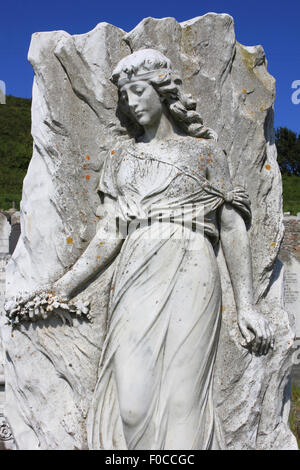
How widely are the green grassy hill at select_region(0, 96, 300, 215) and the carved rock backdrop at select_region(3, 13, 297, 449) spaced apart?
62.3ft

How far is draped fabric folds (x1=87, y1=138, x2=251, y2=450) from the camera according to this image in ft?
10.4

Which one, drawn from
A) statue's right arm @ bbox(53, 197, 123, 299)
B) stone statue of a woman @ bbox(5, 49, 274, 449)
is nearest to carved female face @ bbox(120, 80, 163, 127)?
stone statue of a woman @ bbox(5, 49, 274, 449)

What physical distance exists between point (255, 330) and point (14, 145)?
3726 centimetres

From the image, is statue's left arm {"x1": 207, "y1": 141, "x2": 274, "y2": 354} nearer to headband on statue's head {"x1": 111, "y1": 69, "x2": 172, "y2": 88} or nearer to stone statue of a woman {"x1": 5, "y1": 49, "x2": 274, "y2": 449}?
stone statue of a woman {"x1": 5, "y1": 49, "x2": 274, "y2": 449}

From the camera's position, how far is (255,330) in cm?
351

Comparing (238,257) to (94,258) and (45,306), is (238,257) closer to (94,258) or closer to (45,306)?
(94,258)

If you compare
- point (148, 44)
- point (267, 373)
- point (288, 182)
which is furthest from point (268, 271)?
point (288, 182)

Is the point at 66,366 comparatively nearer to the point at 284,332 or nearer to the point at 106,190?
the point at 106,190

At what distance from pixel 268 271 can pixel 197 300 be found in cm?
78

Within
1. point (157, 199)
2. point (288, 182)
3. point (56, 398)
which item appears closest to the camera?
point (157, 199)

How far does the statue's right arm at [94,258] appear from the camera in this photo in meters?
3.56

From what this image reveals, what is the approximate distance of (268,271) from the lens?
3820mm

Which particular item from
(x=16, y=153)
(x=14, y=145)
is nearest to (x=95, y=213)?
(x=16, y=153)

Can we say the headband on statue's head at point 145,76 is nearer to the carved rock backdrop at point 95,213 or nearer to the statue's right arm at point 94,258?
the carved rock backdrop at point 95,213
